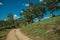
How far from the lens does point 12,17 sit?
10531 centimetres

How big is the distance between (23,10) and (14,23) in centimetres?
2434

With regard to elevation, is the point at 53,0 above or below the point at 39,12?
below

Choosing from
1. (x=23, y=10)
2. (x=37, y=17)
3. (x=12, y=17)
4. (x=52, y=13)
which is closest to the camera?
(x=52, y=13)

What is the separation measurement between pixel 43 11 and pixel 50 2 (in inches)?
736

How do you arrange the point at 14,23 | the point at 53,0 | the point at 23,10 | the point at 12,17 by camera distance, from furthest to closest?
the point at 14,23 < the point at 12,17 < the point at 23,10 < the point at 53,0

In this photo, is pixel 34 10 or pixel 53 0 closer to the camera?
pixel 53 0

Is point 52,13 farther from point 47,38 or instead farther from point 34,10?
point 47,38

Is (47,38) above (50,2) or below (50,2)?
below

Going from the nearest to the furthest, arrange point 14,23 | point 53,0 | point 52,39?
1. point 52,39
2. point 53,0
3. point 14,23

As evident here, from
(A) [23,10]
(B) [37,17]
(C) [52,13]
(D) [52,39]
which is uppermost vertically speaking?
(A) [23,10]

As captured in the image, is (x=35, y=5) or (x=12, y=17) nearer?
(x=35, y=5)

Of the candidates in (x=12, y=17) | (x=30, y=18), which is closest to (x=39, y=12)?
(x=30, y=18)

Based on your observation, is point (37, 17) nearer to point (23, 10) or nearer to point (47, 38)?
point (23, 10)

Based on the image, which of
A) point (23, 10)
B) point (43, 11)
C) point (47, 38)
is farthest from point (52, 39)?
point (23, 10)
